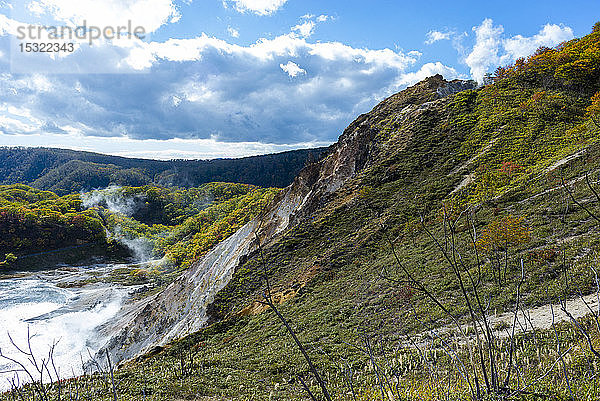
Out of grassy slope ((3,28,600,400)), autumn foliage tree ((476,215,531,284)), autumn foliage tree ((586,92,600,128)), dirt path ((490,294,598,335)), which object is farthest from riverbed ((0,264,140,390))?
autumn foliage tree ((586,92,600,128))

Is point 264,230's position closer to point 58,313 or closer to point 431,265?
point 431,265

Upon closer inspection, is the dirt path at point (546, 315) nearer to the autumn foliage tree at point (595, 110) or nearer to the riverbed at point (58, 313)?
the autumn foliage tree at point (595, 110)

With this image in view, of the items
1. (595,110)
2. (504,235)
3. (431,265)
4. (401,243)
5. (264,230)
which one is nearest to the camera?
(504,235)

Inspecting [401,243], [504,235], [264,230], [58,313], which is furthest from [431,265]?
[58,313]

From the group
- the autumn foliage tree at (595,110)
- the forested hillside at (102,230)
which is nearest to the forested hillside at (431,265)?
the autumn foliage tree at (595,110)

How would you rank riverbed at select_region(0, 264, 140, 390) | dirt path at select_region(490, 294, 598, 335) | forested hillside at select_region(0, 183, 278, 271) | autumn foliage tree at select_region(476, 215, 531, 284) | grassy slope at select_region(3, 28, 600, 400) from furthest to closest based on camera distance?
forested hillside at select_region(0, 183, 278, 271), riverbed at select_region(0, 264, 140, 390), autumn foliage tree at select_region(476, 215, 531, 284), grassy slope at select_region(3, 28, 600, 400), dirt path at select_region(490, 294, 598, 335)

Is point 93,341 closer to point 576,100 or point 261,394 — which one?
point 261,394

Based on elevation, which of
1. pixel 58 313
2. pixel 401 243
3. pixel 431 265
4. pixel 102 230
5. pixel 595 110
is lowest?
pixel 58 313

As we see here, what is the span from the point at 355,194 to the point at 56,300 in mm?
46118

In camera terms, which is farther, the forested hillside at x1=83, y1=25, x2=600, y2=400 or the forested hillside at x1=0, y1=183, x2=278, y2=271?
the forested hillside at x1=0, y1=183, x2=278, y2=271

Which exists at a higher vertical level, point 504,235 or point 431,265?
point 504,235

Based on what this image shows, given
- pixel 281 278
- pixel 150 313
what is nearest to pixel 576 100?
pixel 281 278

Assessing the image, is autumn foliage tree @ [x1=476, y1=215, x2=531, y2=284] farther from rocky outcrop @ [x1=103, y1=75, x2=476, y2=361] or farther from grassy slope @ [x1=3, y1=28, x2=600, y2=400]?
rocky outcrop @ [x1=103, y1=75, x2=476, y2=361]

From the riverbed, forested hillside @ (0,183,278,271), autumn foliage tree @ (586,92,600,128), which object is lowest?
the riverbed
